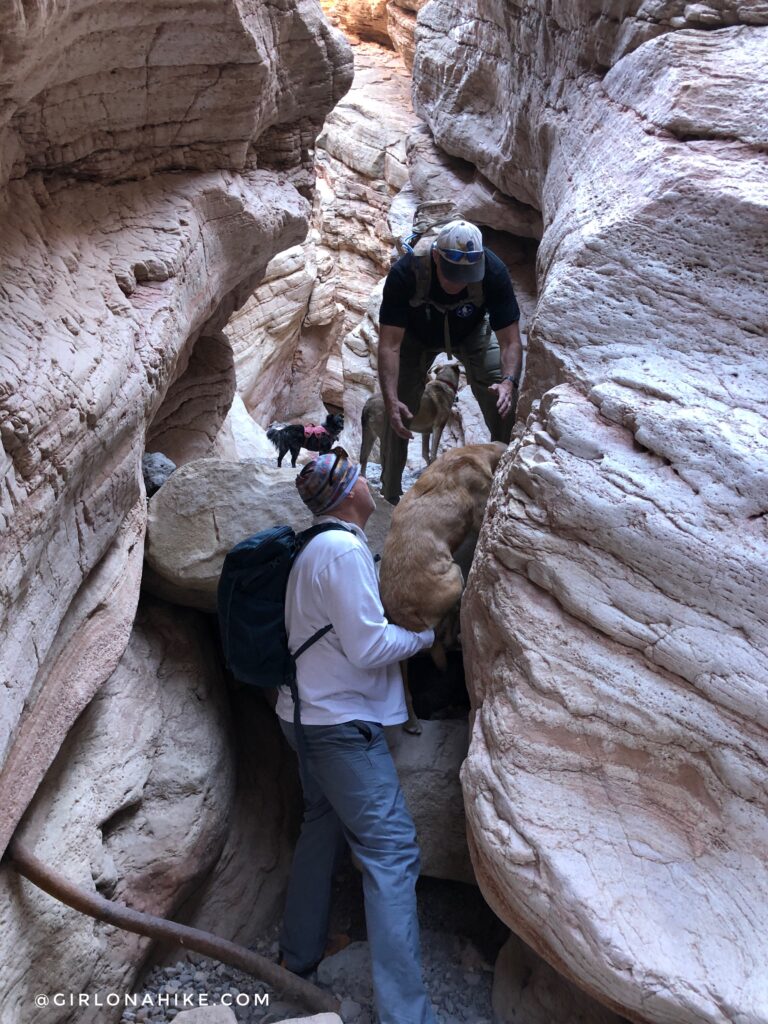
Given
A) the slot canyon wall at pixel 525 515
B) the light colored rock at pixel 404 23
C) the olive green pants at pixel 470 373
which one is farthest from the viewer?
the light colored rock at pixel 404 23

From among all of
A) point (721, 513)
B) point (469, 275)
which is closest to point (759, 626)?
point (721, 513)

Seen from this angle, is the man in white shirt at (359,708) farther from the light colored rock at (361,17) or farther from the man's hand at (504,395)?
the light colored rock at (361,17)

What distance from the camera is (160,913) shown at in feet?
14.2

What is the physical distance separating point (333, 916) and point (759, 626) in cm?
309

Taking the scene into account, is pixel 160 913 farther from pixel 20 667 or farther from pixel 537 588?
pixel 537 588

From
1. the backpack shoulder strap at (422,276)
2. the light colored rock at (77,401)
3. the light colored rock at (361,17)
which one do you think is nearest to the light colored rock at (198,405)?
the light colored rock at (77,401)

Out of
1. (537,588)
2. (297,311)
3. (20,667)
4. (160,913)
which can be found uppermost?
(537,588)

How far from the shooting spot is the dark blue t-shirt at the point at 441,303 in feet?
17.9

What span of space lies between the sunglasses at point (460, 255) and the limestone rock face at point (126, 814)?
9.93 ft

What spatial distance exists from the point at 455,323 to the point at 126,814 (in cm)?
385

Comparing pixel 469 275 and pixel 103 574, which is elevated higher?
pixel 469 275

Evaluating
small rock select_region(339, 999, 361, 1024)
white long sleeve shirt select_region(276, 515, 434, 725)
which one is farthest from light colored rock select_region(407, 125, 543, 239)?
small rock select_region(339, 999, 361, 1024)

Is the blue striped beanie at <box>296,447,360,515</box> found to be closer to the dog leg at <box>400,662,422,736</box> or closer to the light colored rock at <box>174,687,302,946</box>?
the dog leg at <box>400,662,422,736</box>

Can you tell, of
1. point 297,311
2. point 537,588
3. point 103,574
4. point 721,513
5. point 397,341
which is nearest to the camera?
point 721,513
